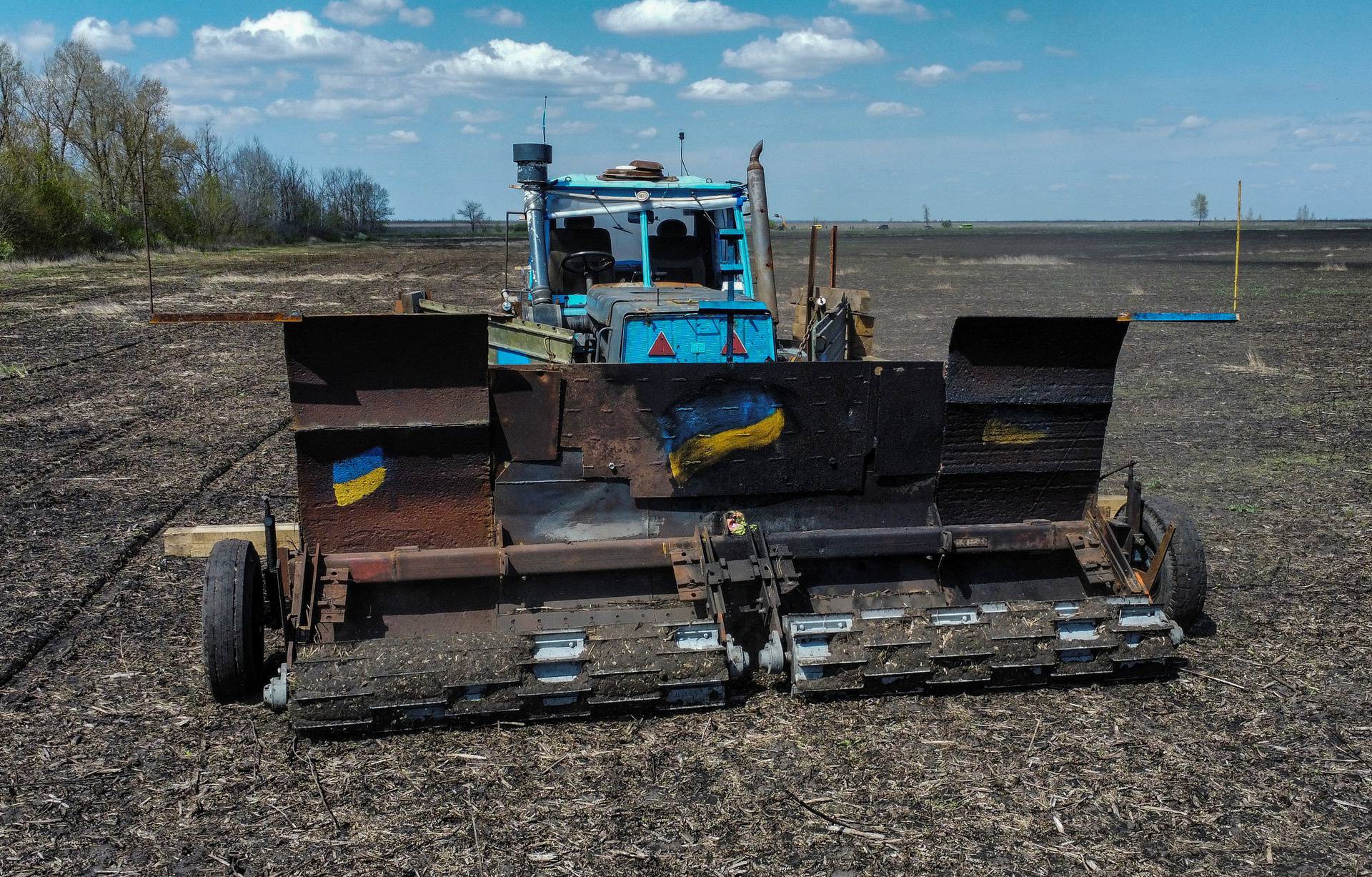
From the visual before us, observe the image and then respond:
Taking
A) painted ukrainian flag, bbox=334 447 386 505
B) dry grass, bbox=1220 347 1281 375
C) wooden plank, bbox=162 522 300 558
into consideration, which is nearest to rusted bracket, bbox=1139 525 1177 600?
painted ukrainian flag, bbox=334 447 386 505

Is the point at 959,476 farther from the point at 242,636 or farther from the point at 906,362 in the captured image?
the point at 242,636

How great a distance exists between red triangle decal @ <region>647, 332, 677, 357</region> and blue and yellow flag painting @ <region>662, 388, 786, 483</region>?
3.76 feet

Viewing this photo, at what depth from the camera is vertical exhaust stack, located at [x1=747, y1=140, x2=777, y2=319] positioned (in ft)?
28.5

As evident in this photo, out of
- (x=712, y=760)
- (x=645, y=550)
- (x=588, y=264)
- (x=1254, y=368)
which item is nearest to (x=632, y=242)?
(x=588, y=264)

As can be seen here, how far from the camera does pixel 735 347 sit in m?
6.91

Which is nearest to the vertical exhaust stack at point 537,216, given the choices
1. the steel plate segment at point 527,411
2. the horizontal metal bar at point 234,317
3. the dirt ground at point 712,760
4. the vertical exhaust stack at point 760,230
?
the vertical exhaust stack at point 760,230

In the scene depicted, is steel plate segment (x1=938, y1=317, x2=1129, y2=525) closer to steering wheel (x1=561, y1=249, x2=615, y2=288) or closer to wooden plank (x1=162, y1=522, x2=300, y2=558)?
wooden plank (x1=162, y1=522, x2=300, y2=558)

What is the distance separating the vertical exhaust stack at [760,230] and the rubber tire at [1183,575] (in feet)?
12.1

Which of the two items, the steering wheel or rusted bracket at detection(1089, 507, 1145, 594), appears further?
the steering wheel

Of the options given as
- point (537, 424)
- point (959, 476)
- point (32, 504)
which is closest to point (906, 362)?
point (959, 476)

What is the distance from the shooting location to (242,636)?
5.11 m

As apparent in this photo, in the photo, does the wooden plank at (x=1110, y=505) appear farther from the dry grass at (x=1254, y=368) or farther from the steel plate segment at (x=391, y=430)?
the dry grass at (x=1254, y=368)

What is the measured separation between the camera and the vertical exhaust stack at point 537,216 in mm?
8633

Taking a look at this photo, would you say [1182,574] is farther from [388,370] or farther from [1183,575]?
[388,370]
